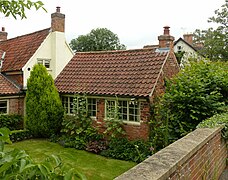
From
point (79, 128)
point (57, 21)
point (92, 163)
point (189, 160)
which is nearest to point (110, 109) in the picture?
point (79, 128)

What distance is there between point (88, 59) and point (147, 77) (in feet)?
18.9

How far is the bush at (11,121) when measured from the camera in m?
15.4

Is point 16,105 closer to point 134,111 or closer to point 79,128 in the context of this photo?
point 79,128

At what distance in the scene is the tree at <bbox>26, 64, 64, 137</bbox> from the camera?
593 inches

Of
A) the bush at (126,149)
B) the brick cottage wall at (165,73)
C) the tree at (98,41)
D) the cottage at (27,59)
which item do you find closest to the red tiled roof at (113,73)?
the brick cottage wall at (165,73)

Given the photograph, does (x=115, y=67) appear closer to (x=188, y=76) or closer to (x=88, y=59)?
(x=88, y=59)

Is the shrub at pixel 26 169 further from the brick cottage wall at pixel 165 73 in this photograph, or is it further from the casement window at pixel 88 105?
the casement window at pixel 88 105

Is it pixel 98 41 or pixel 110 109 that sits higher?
pixel 98 41

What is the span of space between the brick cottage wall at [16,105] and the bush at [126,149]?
23.7 feet

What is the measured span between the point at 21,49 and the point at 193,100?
48.2 ft

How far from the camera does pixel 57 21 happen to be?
18.5 m

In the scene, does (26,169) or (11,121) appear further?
(11,121)

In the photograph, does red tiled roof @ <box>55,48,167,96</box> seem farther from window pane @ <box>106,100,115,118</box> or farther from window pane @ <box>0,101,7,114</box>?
window pane @ <box>0,101,7,114</box>

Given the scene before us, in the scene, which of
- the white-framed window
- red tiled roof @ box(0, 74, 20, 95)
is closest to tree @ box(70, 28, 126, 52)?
the white-framed window
